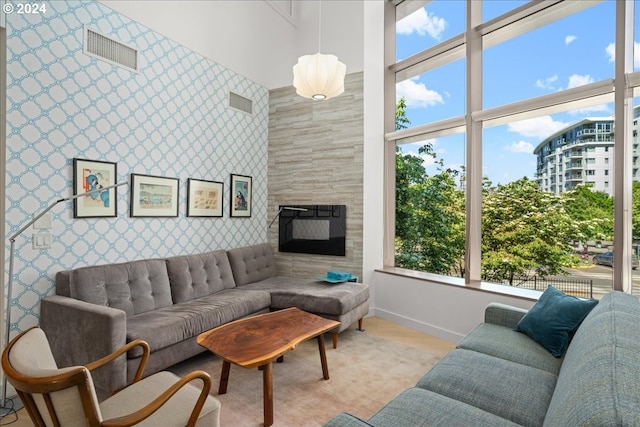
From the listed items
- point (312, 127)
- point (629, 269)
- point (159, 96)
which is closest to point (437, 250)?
point (629, 269)

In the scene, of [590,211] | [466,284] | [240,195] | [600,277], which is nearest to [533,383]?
[600,277]

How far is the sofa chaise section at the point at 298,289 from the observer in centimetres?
359

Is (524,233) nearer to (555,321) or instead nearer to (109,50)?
(555,321)

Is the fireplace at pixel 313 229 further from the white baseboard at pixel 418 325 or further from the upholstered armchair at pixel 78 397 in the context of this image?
the upholstered armchair at pixel 78 397

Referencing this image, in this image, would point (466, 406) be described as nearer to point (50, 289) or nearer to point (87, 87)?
point (50, 289)

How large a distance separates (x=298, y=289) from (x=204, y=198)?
1.62m

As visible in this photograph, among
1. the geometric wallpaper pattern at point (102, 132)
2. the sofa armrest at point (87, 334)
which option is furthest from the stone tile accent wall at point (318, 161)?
the sofa armrest at point (87, 334)

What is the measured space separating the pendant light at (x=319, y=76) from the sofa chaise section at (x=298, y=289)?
2.08 meters

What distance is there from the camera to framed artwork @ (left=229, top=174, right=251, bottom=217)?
15.4 feet

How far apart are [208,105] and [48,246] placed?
2.33 meters

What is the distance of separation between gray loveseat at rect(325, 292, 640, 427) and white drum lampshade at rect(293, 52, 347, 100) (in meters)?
2.53

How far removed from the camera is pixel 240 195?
482cm

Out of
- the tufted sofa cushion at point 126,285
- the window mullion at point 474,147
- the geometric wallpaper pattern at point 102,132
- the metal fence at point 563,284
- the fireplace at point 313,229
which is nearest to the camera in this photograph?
the geometric wallpaper pattern at point 102,132

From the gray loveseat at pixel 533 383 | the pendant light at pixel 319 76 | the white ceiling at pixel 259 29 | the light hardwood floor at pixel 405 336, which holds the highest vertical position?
the white ceiling at pixel 259 29
